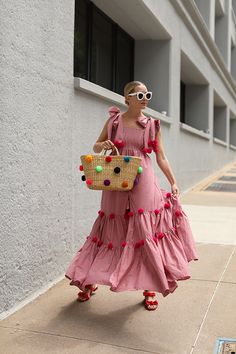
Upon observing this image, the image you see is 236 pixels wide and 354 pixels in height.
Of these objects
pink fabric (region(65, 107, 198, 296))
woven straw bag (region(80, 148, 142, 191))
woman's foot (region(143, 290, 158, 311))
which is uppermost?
woven straw bag (region(80, 148, 142, 191))

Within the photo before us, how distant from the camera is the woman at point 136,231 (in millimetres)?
3670

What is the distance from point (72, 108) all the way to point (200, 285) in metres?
2.33

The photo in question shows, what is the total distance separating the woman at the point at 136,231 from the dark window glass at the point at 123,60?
563cm

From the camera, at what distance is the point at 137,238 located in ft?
12.4

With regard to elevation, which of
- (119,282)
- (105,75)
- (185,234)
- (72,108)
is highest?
(105,75)

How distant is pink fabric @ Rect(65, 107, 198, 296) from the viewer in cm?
365

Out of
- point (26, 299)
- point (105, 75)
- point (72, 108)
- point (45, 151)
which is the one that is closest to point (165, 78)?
point (105, 75)

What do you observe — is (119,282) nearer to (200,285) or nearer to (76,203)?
(200,285)

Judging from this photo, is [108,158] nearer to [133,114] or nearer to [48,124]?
[133,114]

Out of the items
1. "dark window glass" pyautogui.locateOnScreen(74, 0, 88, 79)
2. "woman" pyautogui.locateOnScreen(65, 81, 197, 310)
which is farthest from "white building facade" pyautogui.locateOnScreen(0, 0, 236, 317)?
"woman" pyautogui.locateOnScreen(65, 81, 197, 310)

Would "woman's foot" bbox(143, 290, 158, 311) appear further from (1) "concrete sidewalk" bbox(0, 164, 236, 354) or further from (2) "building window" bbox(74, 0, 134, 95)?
(2) "building window" bbox(74, 0, 134, 95)

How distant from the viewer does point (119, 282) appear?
359 cm

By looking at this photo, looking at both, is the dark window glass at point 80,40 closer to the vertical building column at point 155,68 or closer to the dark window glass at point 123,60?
the dark window glass at point 123,60

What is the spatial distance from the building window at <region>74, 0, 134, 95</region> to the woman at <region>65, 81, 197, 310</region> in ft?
11.8
